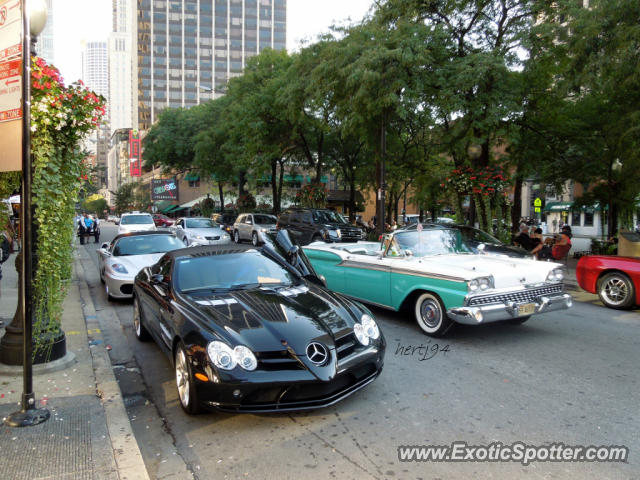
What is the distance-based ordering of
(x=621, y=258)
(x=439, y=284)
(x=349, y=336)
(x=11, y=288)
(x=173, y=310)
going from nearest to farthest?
(x=349, y=336)
(x=173, y=310)
(x=439, y=284)
(x=621, y=258)
(x=11, y=288)

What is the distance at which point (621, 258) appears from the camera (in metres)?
8.84

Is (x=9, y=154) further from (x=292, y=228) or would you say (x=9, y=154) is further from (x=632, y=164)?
(x=292, y=228)

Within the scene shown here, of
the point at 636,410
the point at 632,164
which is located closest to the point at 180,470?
the point at 636,410

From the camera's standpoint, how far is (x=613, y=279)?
348 inches

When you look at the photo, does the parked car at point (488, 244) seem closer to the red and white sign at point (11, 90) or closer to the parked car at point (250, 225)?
the red and white sign at point (11, 90)

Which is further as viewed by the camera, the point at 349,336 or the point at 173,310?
the point at 173,310

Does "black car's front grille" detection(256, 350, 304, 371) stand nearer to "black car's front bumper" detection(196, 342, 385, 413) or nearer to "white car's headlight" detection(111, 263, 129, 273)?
"black car's front bumper" detection(196, 342, 385, 413)

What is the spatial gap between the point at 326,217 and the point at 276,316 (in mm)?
16570

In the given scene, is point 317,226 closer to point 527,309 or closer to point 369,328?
point 527,309

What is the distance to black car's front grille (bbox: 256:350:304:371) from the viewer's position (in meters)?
3.73

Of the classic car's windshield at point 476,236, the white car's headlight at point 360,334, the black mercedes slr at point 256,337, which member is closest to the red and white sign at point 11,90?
the black mercedes slr at point 256,337

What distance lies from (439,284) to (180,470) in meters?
4.10

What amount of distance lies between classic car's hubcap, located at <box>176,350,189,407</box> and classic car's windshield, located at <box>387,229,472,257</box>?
13.1 feet

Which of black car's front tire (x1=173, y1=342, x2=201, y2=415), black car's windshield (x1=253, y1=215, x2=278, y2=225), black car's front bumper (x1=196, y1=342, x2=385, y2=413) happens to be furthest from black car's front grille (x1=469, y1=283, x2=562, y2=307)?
black car's windshield (x1=253, y1=215, x2=278, y2=225)
